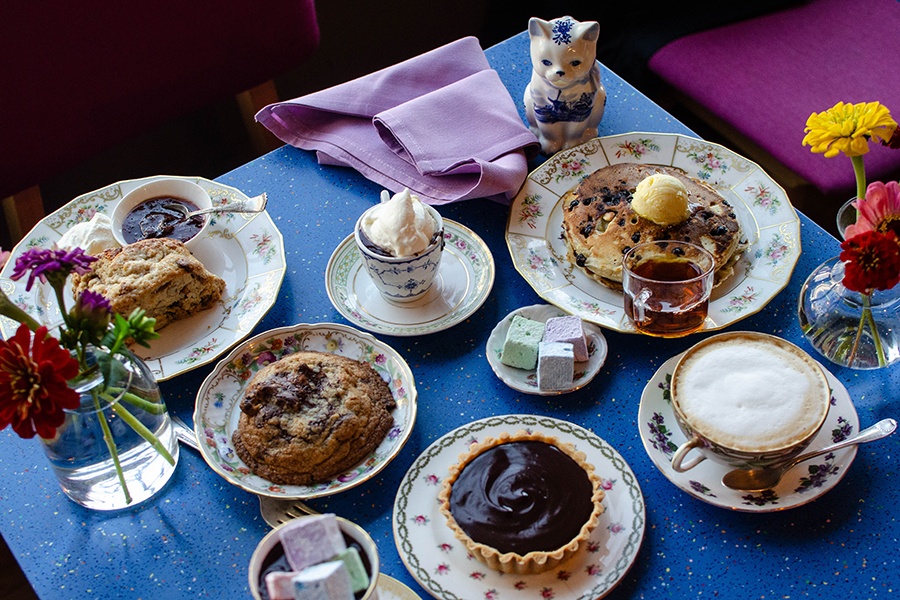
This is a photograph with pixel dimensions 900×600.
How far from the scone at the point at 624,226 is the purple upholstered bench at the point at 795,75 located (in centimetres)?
74

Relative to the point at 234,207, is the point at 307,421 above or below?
below

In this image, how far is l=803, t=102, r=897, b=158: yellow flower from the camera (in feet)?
4.07

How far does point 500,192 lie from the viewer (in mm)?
1633

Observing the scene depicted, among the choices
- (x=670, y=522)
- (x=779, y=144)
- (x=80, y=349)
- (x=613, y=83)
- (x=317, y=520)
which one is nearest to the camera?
(x=317, y=520)

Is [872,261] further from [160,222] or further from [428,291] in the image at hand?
[160,222]

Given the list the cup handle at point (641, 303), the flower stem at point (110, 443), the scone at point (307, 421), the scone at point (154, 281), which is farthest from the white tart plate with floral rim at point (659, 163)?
the flower stem at point (110, 443)

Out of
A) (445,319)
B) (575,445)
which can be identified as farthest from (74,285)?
(575,445)

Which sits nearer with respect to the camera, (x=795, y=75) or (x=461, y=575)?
(x=461, y=575)

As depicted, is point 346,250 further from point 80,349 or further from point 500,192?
point 80,349

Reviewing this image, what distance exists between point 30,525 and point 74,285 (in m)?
0.42

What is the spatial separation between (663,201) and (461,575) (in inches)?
29.3

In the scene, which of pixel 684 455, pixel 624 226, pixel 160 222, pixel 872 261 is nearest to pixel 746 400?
pixel 684 455

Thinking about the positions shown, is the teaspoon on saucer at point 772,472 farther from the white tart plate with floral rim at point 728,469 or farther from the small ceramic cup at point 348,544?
the small ceramic cup at point 348,544

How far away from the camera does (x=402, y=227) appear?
1392mm
